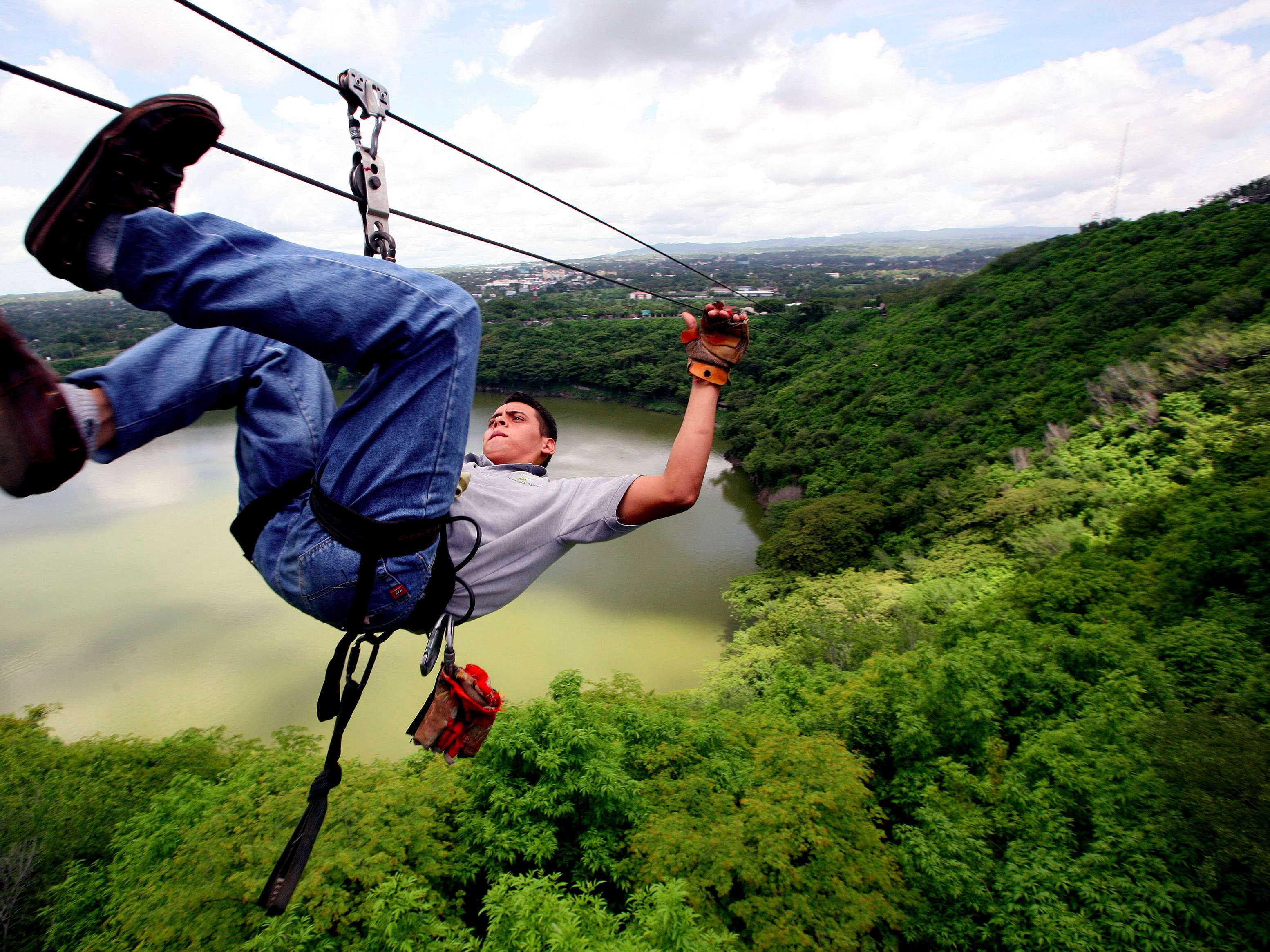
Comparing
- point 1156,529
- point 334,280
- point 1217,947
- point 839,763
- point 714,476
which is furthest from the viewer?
point 714,476

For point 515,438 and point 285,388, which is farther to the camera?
point 515,438

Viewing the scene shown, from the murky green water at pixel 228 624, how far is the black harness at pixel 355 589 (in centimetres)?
1026

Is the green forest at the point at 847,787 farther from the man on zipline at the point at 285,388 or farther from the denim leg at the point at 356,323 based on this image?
the denim leg at the point at 356,323

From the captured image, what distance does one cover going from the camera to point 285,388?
1.38m

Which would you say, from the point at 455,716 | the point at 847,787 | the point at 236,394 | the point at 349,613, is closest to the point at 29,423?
the point at 236,394

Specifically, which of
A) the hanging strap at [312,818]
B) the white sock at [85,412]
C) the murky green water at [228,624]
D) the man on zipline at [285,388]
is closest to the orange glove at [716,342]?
the man on zipline at [285,388]

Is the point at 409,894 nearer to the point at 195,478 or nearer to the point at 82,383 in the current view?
the point at 82,383

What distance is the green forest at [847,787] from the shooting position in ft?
19.6

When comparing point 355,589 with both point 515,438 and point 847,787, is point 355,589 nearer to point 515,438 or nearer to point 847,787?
point 515,438

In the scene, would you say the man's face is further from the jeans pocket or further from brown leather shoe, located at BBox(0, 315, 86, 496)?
brown leather shoe, located at BBox(0, 315, 86, 496)

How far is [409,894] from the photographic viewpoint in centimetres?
620

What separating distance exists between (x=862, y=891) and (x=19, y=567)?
2115 cm

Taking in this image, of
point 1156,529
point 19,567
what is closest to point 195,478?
point 19,567

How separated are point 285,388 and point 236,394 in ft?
0.41
